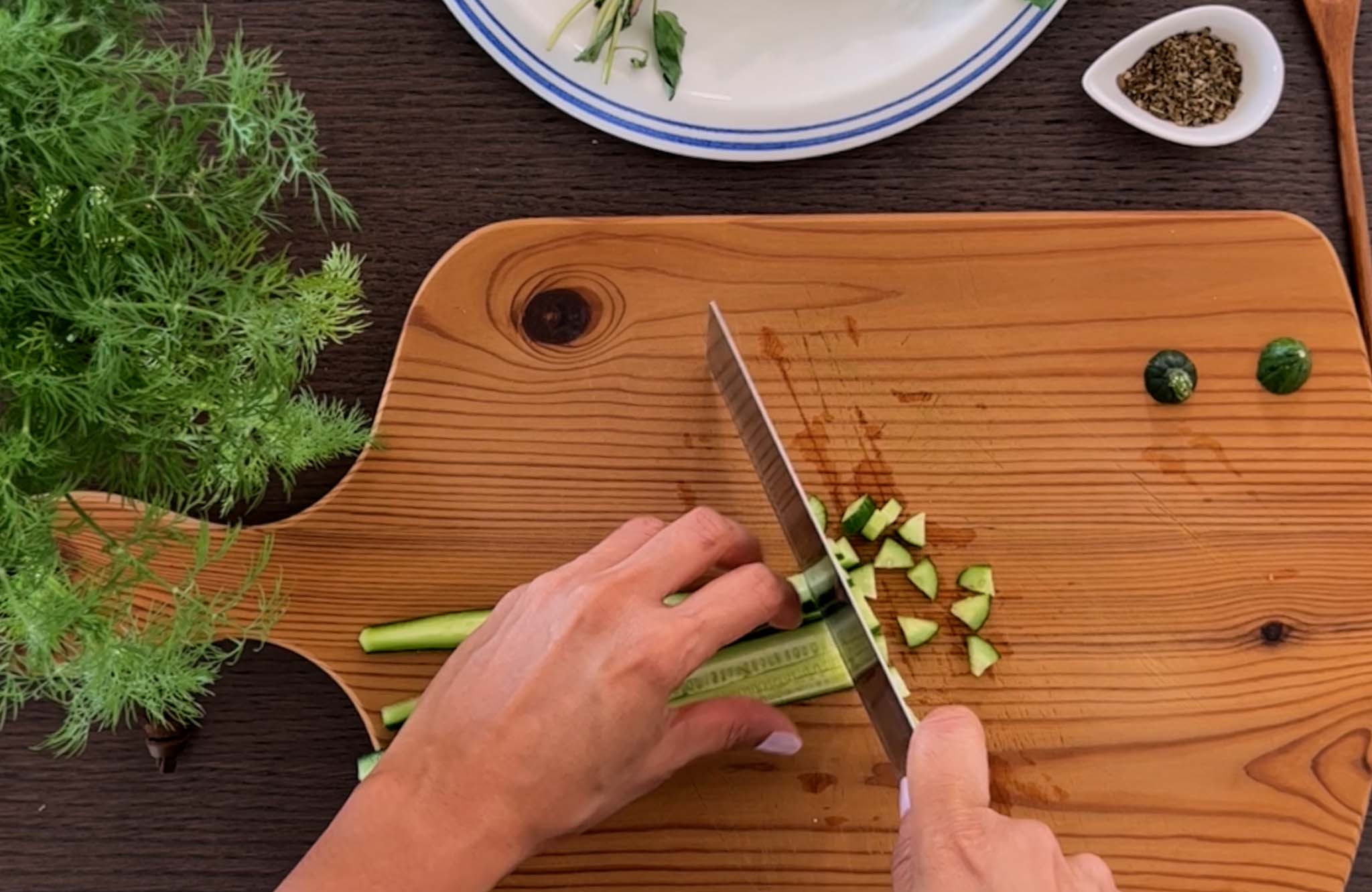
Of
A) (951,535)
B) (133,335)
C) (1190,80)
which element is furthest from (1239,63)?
(133,335)

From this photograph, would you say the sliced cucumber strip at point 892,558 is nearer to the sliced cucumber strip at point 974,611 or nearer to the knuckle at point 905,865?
the sliced cucumber strip at point 974,611

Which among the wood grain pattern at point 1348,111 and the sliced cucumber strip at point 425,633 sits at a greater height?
the wood grain pattern at point 1348,111

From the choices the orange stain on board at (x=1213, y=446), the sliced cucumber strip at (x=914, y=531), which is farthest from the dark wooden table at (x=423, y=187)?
the sliced cucumber strip at (x=914, y=531)

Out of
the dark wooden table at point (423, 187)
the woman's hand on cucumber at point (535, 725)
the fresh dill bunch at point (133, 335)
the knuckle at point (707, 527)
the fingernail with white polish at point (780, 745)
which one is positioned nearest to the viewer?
the fresh dill bunch at point (133, 335)

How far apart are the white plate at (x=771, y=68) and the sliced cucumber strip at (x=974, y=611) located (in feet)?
2.16

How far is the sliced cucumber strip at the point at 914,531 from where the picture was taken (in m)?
1.38

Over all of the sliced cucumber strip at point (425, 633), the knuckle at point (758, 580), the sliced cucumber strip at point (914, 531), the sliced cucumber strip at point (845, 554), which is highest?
the sliced cucumber strip at point (914, 531)

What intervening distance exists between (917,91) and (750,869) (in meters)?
1.11

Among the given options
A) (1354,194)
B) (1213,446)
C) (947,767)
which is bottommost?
(947,767)

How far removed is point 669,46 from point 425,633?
2.85 ft

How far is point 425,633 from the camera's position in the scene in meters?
1.34

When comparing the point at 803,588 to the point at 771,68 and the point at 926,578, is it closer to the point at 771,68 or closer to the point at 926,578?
the point at 926,578

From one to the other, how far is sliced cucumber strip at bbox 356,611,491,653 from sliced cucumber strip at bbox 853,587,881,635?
49cm

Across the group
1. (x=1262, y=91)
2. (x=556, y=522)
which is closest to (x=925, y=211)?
(x=1262, y=91)
